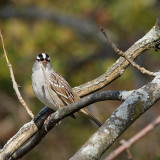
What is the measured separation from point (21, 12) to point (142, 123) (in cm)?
392

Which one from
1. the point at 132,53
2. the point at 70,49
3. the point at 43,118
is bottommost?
the point at 132,53

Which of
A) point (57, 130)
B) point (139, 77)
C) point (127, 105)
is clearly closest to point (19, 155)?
point (127, 105)

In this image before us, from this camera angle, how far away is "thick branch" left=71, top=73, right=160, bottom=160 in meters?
2.78

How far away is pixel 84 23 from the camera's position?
11.4 m

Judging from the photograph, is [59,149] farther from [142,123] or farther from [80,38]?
[80,38]

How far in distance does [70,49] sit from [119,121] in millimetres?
8325

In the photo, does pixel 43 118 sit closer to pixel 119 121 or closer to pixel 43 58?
pixel 119 121

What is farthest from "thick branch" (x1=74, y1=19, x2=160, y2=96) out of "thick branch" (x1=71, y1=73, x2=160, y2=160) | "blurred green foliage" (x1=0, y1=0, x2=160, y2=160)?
"blurred green foliage" (x1=0, y1=0, x2=160, y2=160)

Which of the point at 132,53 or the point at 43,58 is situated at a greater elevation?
the point at 43,58

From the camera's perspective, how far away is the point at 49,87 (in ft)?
19.3

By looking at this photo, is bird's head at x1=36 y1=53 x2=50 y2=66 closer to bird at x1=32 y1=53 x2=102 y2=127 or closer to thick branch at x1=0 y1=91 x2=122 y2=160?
bird at x1=32 y1=53 x2=102 y2=127

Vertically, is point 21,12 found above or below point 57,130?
above

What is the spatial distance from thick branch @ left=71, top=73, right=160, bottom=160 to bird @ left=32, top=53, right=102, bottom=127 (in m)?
2.27

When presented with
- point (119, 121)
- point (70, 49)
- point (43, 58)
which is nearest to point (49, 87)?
point (43, 58)
